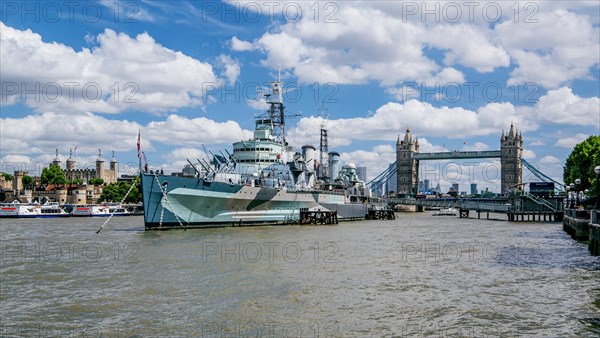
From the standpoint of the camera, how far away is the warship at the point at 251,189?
152ft

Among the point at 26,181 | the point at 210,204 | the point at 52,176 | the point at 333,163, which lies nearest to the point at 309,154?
the point at 333,163

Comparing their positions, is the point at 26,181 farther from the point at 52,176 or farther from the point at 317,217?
the point at 317,217

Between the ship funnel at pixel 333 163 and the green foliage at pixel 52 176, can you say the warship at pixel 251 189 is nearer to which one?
the ship funnel at pixel 333 163

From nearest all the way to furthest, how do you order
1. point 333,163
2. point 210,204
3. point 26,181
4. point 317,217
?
point 210,204, point 317,217, point 333,163, point 26,181

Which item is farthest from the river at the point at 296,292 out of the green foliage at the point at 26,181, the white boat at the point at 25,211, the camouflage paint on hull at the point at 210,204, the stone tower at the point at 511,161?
the stone tower at the point at 511,161

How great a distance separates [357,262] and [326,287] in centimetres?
737

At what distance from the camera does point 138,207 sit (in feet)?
389

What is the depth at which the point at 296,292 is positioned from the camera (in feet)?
62.9

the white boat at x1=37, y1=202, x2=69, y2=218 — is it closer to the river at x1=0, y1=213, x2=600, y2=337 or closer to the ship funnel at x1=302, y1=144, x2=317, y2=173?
the ship funnel at x1=302, y1=144, x2=317, y2=173

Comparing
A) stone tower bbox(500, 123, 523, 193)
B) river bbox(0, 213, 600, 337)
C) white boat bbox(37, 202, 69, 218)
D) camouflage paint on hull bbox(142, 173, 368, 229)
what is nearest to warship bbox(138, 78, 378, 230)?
camouflage paint on hull bbox(142, 173, 368, 229)

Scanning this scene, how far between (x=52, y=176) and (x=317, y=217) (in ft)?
346

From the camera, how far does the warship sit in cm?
4619

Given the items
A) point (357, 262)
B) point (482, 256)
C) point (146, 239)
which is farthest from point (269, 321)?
point (146, 239)

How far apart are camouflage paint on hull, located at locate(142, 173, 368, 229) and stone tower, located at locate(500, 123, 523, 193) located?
146 m
